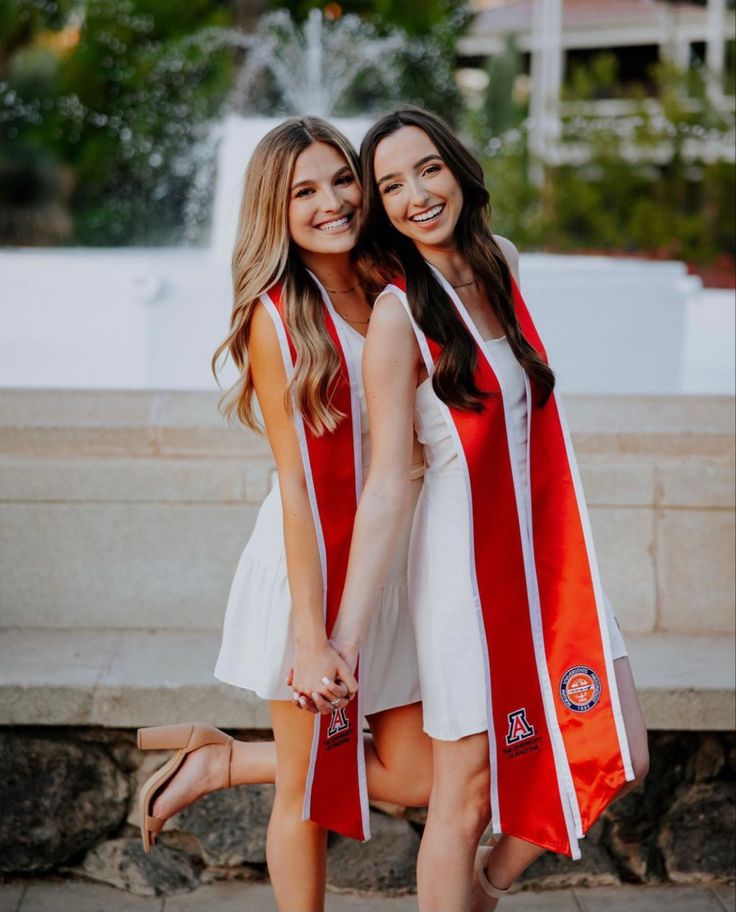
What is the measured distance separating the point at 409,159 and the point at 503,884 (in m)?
1.51

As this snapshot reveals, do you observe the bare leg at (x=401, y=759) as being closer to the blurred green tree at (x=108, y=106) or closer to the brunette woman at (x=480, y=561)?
the brunette woman at (x=480, y=561)

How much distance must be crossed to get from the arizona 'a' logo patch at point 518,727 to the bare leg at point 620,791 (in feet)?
0.63

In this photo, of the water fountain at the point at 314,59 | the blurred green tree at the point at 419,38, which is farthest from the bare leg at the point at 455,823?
the blurred green tree at the point at 419,38

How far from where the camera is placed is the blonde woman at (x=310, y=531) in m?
2.47

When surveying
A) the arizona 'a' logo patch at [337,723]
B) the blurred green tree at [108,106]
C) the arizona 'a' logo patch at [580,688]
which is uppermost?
the blurred green tree at [108,106]

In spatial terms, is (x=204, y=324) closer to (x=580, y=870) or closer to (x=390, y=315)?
(x=580, y=870)

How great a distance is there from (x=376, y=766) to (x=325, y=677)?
1.36ft

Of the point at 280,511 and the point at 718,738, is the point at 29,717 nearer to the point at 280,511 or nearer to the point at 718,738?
the point at 280,511

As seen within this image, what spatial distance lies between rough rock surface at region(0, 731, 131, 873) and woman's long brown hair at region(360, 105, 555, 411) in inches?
64.4

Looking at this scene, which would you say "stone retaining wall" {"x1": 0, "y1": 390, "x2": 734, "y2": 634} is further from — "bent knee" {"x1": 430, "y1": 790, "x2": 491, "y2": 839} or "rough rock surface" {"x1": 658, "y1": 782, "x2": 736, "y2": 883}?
"bent knee" {"x1": 430, "y1": 790, "x2": 491, "y2": 839}

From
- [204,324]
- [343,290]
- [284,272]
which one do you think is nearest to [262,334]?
[284,272]

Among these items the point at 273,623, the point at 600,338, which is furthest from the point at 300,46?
the point at 273,623

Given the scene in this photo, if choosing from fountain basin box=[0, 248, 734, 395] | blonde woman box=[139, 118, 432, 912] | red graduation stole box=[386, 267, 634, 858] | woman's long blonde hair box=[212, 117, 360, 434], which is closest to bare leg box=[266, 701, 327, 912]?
blonde woman box=[139, 118, 432, 912]

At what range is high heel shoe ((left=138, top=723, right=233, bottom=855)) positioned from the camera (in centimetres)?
290
